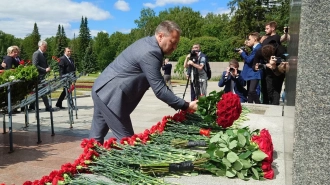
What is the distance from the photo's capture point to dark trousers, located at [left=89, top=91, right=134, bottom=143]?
10.0 feet

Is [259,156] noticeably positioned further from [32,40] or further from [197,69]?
[32,40]

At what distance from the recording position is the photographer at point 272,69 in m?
5.74

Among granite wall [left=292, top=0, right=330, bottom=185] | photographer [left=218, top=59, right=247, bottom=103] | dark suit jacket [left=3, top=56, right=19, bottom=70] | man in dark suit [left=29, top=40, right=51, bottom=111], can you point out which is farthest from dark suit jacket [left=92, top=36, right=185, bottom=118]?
dark suit jacket [left=3, top=56, right=19, bottom=70]

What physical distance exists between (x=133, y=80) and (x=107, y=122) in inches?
18.4

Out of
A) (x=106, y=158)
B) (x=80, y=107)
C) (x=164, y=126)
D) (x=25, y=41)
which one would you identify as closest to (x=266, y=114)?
(x=164, y=126)

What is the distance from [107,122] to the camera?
3.10 m

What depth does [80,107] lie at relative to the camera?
1086cm

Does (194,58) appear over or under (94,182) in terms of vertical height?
over

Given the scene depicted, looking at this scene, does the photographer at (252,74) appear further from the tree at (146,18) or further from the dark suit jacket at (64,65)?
the tree at (146,18)

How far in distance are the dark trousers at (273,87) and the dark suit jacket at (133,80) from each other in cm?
396

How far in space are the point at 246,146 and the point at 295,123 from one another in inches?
32.9

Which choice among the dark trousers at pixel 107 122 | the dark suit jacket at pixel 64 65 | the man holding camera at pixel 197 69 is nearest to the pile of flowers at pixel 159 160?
the dark trousers at pixel 107 122

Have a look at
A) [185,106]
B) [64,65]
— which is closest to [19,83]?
[185,106]

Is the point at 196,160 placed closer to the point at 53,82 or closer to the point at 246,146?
the point at 246,146
